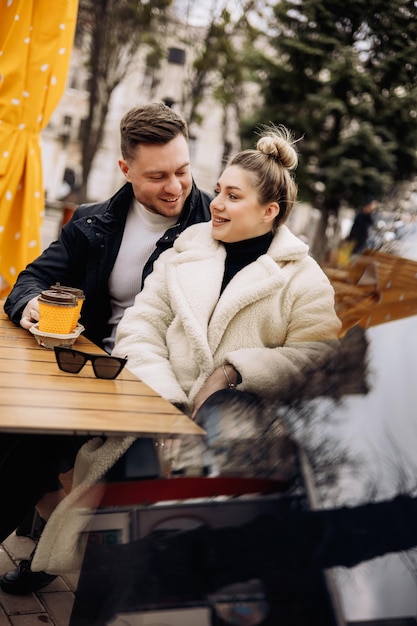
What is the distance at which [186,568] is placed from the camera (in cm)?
114

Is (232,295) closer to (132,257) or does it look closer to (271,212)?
(271,212)

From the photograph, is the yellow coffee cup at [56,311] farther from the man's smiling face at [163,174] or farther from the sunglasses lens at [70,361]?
the man's smiling face at [163,174]

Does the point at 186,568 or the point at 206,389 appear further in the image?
the point at 206,389

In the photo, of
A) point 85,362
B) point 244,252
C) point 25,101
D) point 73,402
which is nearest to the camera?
point 73,402

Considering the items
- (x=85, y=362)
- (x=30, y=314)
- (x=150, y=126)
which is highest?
(x=150, y=126)

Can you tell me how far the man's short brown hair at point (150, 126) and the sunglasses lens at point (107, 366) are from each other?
3.89 ft

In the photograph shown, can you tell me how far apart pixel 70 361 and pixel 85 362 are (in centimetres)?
5

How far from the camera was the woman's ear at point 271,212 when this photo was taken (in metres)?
2.45

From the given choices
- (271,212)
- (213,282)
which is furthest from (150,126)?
(213,282)

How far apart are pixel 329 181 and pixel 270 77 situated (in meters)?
3.56

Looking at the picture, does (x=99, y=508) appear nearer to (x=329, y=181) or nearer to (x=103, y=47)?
(x=103, y=47)

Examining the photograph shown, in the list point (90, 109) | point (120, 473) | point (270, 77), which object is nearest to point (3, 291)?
point (120, 473)

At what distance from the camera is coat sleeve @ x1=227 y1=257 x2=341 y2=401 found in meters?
1.27

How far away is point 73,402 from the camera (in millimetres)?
1816
